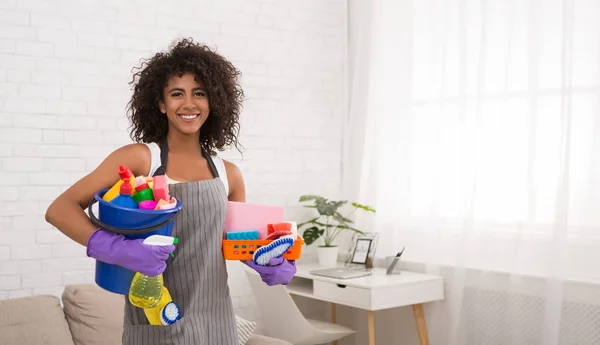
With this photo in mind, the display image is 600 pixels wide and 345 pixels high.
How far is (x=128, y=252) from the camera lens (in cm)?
142

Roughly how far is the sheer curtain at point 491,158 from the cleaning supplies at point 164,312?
2.01m

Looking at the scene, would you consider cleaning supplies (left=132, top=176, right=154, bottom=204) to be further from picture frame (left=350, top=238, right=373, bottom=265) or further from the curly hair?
picture frame (left=350, top=238, right=373, bottom=265)

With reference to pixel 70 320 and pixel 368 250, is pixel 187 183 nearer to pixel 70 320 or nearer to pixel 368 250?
pixel 70 320

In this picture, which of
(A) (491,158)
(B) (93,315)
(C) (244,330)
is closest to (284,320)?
(C) (244,330)

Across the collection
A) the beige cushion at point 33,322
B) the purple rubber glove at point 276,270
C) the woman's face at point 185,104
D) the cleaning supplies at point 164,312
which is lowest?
the beige cushion at point 33,322

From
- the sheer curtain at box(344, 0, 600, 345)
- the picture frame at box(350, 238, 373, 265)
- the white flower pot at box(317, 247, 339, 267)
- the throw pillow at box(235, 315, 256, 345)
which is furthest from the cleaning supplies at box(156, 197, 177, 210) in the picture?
the white flower pot at box(317, 247, 339, 267)

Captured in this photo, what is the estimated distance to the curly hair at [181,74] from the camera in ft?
5.76

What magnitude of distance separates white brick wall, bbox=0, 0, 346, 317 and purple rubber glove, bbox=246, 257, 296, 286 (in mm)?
1855

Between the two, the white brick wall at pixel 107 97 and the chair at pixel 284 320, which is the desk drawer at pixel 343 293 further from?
the white brick wall at pixel 107 97

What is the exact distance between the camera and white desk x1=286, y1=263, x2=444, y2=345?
3.28 meters

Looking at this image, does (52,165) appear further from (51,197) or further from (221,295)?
(221,295)

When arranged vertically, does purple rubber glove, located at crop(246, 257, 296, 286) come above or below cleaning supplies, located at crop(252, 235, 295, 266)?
below

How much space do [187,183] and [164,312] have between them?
0.31 meters

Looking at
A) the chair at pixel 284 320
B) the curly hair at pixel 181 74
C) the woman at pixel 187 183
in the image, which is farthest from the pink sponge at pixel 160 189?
the chair at pixel 284 320
